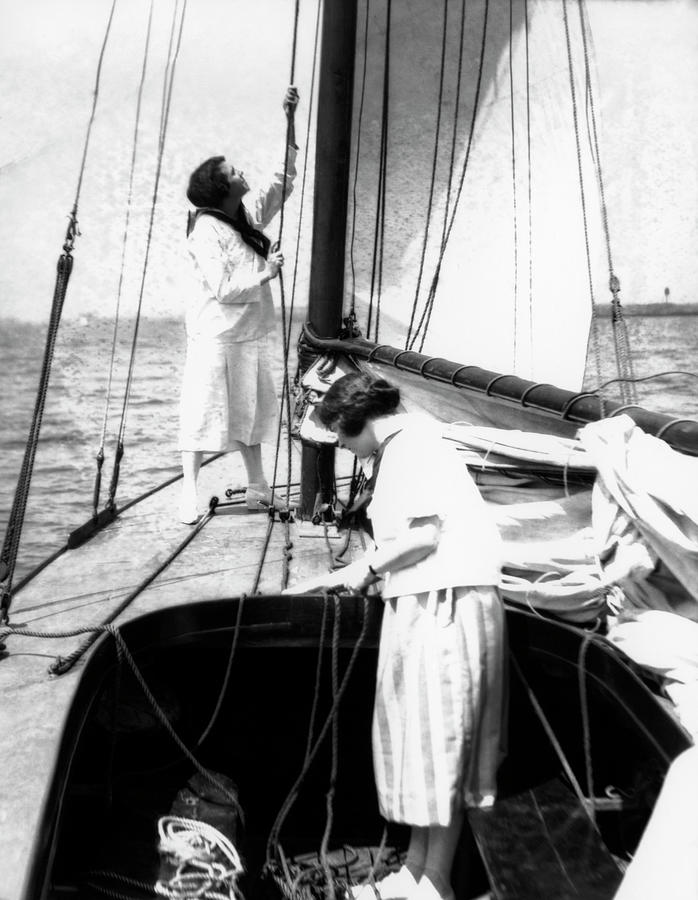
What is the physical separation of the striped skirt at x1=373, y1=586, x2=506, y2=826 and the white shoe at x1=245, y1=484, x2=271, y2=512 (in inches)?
51.0

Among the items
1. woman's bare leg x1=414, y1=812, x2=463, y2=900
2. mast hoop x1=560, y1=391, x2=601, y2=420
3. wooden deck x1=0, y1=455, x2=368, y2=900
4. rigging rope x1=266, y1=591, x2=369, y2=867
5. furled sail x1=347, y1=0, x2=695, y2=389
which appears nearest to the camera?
wooden deck x1=0, y1=455, x2=368, y2=900

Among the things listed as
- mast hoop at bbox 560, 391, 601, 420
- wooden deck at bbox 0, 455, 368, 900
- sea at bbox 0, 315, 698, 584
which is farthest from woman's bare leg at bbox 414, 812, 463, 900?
sea at bbox 0, 315, 698, 584

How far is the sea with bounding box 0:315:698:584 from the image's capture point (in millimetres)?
9500

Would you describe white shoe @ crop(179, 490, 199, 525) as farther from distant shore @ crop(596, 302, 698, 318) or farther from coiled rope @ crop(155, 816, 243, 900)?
distant shore @ crop(596, 302, 698, 318)

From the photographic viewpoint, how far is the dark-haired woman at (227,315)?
204 cm

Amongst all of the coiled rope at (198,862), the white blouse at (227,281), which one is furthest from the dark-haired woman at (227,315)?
the coiled rope at (198,862)

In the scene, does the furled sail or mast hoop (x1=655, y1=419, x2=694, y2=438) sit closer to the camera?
mast hoop (x1=655, y1=419, x2=694, y2=438)

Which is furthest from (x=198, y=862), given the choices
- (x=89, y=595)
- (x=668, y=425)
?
(x=668, y=425)

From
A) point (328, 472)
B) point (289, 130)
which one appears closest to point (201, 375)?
point (328, 472)

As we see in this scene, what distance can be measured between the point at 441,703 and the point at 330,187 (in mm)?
1692

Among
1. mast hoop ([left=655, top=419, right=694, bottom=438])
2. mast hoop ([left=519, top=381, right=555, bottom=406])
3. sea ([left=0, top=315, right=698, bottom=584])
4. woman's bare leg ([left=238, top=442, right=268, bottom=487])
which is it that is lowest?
mast hoop ([left=655, top=419, right=694, bottom=438])

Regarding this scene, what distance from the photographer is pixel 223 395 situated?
216 centimetres

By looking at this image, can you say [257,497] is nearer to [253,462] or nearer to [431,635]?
[253,462]

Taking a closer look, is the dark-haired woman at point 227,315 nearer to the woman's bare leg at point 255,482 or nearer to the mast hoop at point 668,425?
the woman's bare leg at point 255,482
